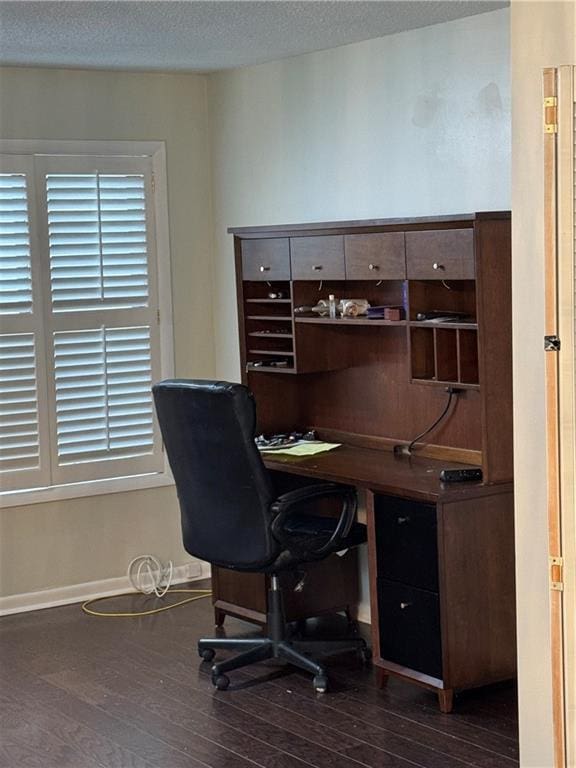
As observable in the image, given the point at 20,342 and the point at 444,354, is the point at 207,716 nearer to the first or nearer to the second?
the point at 444,354

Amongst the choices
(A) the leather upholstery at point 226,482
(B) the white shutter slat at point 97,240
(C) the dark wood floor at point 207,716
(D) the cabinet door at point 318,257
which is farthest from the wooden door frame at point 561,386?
(B) the white shutter slat at point 97,240

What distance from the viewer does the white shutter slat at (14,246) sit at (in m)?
5.51

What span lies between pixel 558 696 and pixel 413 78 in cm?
284

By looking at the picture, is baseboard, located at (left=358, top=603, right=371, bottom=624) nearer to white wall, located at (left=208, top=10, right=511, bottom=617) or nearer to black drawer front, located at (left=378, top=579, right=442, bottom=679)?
white wall, located at (left=208, top=10, right=511, bottom=617)

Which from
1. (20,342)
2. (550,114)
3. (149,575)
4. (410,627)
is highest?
(550,114)

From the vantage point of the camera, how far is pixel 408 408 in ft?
16.2

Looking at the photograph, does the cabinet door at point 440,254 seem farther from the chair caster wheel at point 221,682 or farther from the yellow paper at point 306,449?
the chair caster wheel at point 221,682

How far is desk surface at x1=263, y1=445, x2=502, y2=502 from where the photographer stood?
4.18m

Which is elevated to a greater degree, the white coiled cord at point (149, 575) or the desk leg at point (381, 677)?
the white coiled cord at point (149, 575)

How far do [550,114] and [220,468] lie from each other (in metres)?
2.12

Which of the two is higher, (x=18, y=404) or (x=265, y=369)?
(x=265, y=369)

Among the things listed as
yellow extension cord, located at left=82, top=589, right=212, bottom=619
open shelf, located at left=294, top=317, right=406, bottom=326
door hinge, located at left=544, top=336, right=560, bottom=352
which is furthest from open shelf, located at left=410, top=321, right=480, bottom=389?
yellow extension cord, located at left=82, top=589, right=212, bottom=619

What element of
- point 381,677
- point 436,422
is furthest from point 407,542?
point 436,422

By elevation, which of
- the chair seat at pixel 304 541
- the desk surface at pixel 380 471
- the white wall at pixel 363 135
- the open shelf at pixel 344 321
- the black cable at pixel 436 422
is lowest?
the chair seat at pixel 304 541
